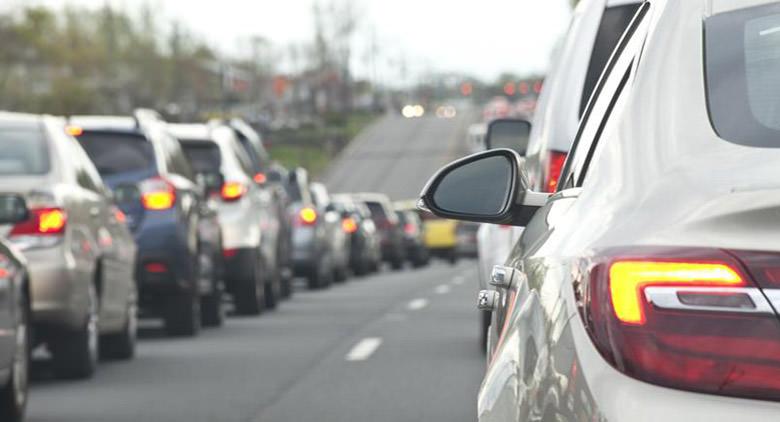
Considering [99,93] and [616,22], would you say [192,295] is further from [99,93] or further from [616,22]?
[99,93]

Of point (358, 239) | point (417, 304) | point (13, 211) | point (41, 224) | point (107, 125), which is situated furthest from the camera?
point (358, 239)

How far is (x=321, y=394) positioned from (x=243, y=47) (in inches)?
6864

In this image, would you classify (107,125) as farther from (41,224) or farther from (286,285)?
(286,285)

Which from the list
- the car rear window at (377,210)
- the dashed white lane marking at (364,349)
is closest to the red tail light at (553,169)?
the dashed white lane marking at (364,349)

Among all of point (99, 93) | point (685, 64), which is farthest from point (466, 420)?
point (99, 93)

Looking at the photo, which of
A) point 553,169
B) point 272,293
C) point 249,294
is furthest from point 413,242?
point 553,169

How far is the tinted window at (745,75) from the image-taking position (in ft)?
10.5

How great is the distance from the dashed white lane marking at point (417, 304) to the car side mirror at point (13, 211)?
447 inches

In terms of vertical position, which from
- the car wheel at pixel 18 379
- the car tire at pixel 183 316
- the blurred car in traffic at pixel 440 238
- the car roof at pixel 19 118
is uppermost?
the car roof at pixel 19 118

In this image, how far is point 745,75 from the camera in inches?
132

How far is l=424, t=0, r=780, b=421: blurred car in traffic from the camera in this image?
9.42 ft

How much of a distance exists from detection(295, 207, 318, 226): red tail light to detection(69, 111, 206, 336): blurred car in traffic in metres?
10.7

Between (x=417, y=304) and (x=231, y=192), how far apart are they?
360cm

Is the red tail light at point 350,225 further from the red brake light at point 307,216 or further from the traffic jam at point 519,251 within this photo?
the traffic jam at point 519,251
